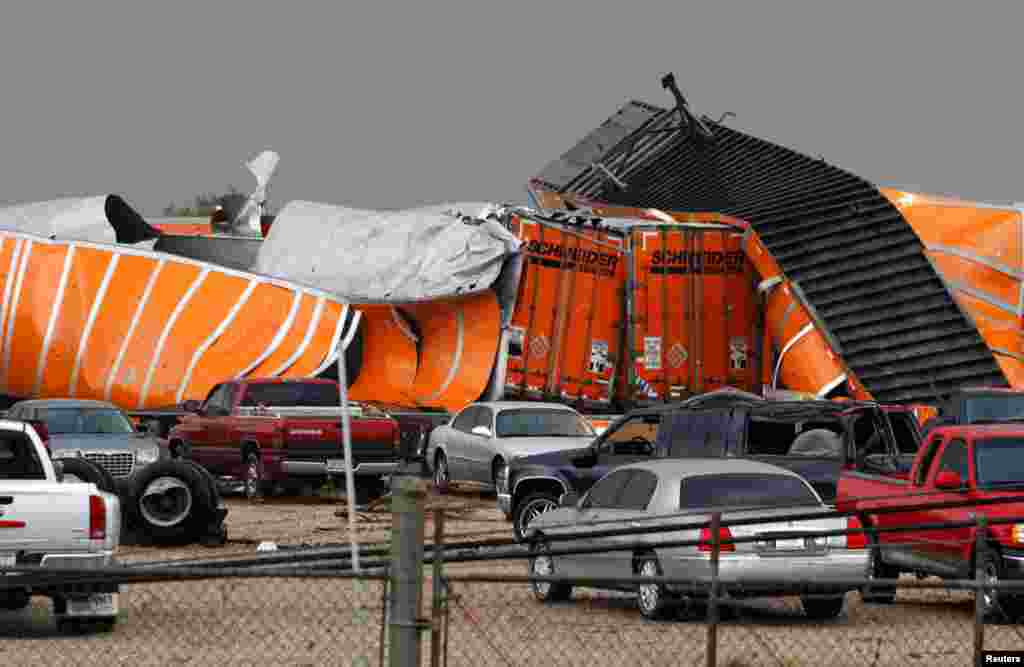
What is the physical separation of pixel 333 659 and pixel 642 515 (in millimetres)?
4035

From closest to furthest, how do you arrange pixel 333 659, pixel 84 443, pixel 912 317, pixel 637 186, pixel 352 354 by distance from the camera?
pixel 333 659 < pixel 84 443 < pixel 912 317 < pixel 352 354 < pixel 637 186

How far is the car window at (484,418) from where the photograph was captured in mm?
26861

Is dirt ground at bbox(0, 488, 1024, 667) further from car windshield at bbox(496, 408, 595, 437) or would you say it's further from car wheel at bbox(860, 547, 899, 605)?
car windshield at bbox(496, 408, 595, 437)

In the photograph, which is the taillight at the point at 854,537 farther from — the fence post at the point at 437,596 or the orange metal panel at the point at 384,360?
the orange metal panel at the point at 384,360

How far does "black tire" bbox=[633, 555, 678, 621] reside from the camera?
41.2 ft

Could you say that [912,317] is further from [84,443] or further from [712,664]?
[712,664]

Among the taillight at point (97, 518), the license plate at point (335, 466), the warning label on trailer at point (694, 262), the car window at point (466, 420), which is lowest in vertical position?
the license plate at point (335, 466)

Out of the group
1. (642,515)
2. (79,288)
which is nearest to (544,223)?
(79,288)

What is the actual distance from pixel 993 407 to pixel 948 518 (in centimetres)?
1030

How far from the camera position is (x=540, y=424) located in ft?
88.9

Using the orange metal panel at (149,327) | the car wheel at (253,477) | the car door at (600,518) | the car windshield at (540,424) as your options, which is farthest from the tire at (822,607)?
the orange metal panel at (149,327)

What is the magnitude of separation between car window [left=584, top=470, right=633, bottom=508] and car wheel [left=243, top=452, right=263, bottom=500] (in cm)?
1115

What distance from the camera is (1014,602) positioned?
45.7 ft

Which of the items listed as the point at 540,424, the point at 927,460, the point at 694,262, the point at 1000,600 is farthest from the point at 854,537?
the point at 694,262
